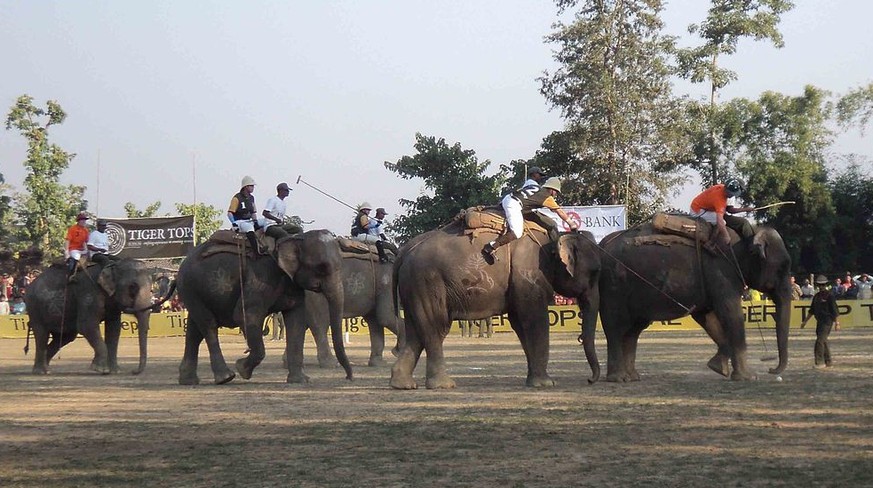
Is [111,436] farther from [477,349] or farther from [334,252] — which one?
[477,349]

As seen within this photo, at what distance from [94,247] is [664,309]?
11.4m

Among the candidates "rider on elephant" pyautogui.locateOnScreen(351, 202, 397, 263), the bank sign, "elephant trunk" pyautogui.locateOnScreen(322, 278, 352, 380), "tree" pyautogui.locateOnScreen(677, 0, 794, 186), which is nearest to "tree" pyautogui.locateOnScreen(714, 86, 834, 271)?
"tree" pyautogui.locateOnScreen(677, 0, 794, 186)

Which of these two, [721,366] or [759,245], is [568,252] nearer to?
[759,245]

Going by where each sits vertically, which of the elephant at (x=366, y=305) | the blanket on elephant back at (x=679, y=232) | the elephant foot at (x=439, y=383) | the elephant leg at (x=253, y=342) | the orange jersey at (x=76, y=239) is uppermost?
the orange jersey at (x=76, y=239)

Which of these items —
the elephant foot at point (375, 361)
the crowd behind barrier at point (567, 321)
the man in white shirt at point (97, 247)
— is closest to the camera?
the man in white shirt at point (97, 247)

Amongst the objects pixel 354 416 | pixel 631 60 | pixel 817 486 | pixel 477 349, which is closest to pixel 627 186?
pixel 631 60

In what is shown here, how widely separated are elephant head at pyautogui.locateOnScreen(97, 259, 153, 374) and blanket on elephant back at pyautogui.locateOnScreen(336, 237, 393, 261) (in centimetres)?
369

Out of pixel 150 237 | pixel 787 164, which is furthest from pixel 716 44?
pixel 150 237

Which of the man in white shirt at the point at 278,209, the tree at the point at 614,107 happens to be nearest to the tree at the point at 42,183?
the tree at the point at 614,107

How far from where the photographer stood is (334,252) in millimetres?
19625

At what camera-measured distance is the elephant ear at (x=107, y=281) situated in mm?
23406

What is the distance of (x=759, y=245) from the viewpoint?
701 inches

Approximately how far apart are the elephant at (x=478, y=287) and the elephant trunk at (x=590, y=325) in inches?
15.8

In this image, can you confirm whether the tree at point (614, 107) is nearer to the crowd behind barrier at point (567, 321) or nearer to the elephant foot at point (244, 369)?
the crowd behind barrier at point (567, 321)
